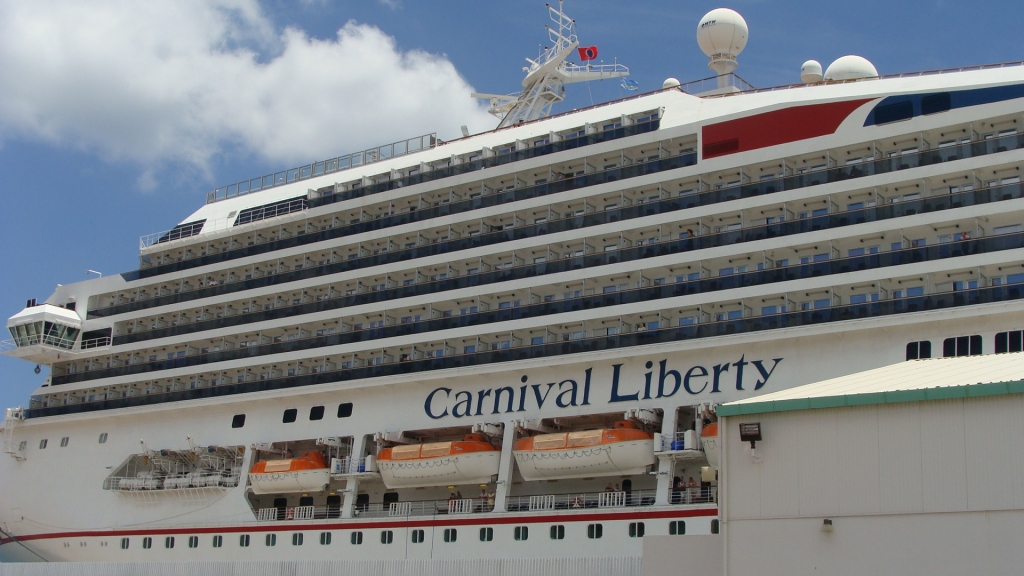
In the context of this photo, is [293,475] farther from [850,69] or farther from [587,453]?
[850,69]

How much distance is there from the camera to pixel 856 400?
2209 cm

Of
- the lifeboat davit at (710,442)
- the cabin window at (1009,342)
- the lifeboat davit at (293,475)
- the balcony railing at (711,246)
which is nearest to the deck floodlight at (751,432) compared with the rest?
the lifeboat davit at (710,442)

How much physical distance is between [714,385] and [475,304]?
33.6ft

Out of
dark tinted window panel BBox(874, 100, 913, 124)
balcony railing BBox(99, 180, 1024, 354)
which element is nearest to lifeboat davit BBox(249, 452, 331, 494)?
balcony railing BBox(99, 180, 1024, 354)

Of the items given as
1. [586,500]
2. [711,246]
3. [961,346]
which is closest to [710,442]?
[586,500]

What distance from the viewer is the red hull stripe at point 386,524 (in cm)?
3156

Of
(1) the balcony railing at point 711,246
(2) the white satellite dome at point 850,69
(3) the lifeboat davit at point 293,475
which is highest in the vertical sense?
(2) the white satellite dome at point 850,69

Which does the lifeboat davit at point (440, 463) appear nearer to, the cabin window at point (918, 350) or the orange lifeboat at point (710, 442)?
the orange lifeboat at point (710, 442)

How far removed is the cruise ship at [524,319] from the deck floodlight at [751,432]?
7.36 m

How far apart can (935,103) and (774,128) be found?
4667mm

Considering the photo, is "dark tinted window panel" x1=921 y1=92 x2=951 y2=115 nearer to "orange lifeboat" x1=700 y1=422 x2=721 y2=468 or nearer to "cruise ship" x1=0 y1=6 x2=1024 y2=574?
"cruise ship" x1=0 y1=6 x2=1024 y2=574

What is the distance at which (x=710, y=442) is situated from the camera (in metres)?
31.8

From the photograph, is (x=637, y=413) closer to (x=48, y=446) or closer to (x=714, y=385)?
(x=714, y=385)

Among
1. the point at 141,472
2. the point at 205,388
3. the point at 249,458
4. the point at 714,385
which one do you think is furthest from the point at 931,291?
the point at 141,472
